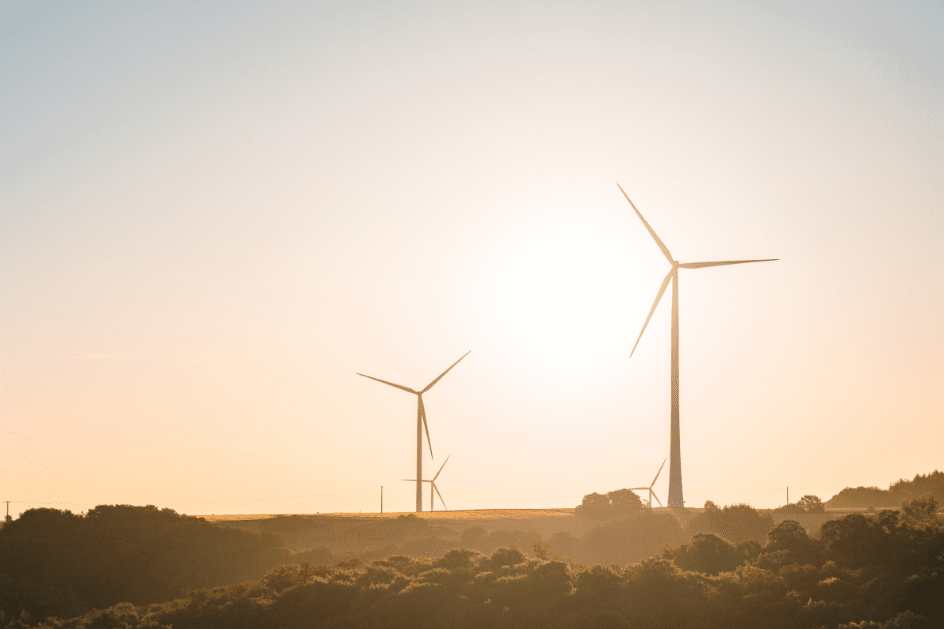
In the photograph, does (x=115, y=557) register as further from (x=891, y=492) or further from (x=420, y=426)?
(x=891, y=492)

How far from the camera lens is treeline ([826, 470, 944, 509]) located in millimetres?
169000

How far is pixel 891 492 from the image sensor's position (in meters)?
176

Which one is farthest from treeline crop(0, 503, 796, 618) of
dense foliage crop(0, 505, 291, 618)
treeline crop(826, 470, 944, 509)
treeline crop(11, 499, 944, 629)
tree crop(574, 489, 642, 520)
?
treeline crop(826, 470, 944, 509)

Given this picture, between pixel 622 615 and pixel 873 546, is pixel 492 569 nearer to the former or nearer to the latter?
pixel 622 615

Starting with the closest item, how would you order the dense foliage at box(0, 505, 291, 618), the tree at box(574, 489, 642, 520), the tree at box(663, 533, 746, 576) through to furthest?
1. the tree at box(663, 533, 746, 576)
2. the dense foliage at box(0, 505, 291, 618)
3. the tree at box(574, 489, 642, 520)

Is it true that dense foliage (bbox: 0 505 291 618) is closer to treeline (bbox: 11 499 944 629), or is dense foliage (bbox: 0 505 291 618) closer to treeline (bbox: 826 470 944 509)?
treeline (bbox: 11 499 944 629)

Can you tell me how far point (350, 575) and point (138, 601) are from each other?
23934 millimetres

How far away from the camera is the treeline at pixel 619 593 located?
5888 cm

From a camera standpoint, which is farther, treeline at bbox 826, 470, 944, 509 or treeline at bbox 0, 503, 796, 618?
treeline at bbox 826, 470, 944, 509

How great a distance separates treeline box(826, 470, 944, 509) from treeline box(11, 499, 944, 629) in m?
106

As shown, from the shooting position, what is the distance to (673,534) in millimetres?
112625

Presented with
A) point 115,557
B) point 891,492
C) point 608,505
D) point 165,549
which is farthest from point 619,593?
point 891,492

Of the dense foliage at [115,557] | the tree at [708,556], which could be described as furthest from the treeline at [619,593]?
the dense foliage at [115,557]

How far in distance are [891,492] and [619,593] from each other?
131682 mm
